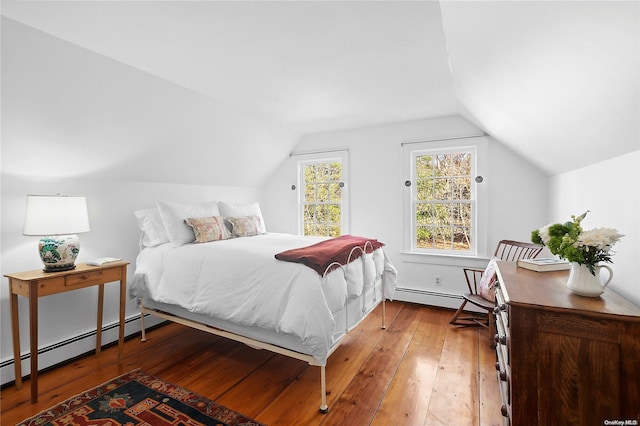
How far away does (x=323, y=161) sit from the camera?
4.60m

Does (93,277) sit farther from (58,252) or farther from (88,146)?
(88,146)

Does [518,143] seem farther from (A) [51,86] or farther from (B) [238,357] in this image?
(A) [51,86]

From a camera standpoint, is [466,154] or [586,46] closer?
[586,46]

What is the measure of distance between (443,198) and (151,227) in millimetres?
3363

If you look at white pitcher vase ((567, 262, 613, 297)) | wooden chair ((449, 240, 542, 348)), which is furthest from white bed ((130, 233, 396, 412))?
white pitcher vase ((567, 262, 613, 297))

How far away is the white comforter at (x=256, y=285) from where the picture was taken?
2008 millimetres

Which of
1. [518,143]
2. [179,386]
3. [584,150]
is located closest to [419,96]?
[518,143]

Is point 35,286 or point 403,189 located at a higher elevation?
point 403,189

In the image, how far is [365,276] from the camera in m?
2.69

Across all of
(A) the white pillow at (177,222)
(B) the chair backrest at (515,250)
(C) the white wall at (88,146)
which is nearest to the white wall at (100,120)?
(C) the white wall at (88,146)

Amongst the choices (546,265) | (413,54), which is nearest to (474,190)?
(546,265)

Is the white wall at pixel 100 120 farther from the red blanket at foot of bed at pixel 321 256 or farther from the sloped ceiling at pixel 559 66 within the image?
the sloped ceiling at pixel 559 66

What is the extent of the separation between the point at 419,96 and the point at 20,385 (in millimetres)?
4113

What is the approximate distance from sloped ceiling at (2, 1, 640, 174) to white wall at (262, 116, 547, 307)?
564 mm
